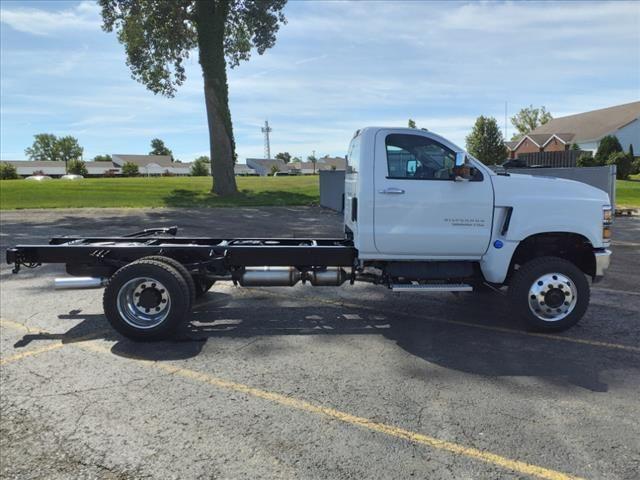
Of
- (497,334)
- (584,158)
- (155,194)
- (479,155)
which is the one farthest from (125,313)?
(479,155)

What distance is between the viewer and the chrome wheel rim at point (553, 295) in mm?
5391

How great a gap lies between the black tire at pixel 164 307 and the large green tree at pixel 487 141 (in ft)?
152

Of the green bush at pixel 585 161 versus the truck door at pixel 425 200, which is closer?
the truck door at pixel 425 200

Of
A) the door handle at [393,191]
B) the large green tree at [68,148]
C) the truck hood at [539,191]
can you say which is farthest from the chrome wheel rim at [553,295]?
the large green tree at [68,148]

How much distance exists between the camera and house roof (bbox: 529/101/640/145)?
54.2 meters

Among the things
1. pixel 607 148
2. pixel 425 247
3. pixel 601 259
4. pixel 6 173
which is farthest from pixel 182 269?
pixel 6 173

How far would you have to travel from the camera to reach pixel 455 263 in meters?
5.71

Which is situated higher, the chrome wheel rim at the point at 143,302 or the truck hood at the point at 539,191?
the truck hood at the point at 539,191

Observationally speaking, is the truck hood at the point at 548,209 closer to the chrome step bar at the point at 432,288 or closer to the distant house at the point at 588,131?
the chrome step bar at the point at 432,288

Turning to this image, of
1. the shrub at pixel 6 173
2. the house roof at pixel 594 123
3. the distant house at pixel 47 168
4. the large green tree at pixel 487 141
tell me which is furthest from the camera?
the distant house at pixel 47 168

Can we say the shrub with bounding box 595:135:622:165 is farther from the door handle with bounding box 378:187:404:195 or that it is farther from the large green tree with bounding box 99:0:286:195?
the door handle with bounding box 378:187:404:195

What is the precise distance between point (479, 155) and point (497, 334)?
150 feet

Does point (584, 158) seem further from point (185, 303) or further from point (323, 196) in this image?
point (185, 303)

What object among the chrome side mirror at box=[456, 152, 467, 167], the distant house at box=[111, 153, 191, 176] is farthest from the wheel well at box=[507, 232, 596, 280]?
the distant house at box=[111, 153, 191, 176]
